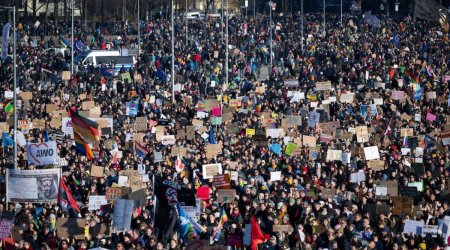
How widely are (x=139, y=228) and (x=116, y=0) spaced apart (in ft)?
215

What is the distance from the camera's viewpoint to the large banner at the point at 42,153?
27750mm

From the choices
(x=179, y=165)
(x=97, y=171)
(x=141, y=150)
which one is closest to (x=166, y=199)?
(x=97, y=171)

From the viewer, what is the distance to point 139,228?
22.8 metres

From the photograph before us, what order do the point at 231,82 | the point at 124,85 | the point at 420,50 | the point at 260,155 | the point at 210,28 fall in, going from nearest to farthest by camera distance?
the point at 260,155 → the point at 124,85 → the point at 231,82 → the point at 420,50 → the point at 210,28

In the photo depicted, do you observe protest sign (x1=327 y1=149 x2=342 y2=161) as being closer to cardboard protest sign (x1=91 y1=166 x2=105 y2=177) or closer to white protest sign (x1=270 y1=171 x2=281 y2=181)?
white protest sign (x1=270 y1=171 x2=281 y2=181)

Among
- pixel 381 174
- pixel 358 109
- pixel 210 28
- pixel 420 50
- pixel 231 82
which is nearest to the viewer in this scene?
pixel 381 174

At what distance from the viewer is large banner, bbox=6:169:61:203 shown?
955 inches

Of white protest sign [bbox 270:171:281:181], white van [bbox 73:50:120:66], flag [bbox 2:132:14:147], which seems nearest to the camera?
white protest sign [bbox 270:171:281:181]

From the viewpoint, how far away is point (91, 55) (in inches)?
2151

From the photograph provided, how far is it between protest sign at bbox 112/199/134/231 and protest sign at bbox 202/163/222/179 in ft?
16.0

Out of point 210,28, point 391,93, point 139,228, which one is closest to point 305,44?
point 210,28

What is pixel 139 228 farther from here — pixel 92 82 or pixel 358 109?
pixel 92 82

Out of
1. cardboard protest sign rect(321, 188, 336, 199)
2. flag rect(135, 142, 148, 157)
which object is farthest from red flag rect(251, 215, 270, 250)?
flag rect(135, 142, 148, 157)

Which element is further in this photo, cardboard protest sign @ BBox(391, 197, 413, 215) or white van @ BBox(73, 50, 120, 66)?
white van @ BBox(73, 50, 120, 66)
